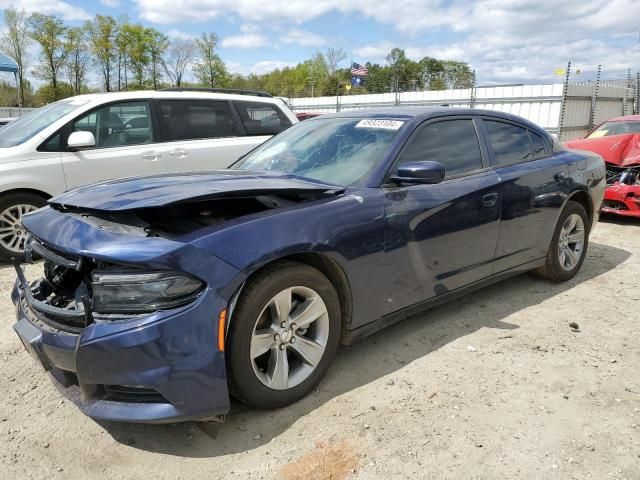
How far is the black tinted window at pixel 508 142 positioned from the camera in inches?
156

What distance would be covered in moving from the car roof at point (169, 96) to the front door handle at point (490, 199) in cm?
430

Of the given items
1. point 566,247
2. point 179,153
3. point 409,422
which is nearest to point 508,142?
point 566,247

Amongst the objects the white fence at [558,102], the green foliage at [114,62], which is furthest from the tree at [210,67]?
the white fence at [558,102]

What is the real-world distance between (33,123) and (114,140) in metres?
0.95

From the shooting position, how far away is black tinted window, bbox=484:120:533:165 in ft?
13.0

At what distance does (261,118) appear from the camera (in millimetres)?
7102

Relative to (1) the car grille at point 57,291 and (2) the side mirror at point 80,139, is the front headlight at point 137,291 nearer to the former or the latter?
(1) the car grille at point 57,291

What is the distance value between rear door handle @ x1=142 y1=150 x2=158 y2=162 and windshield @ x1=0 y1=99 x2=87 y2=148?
2.92 feet

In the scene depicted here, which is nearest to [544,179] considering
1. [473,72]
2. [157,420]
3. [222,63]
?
[157,420]

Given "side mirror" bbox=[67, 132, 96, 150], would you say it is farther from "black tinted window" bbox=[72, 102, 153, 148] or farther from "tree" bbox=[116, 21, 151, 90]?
"tree" bbox=[116, 21, 151, 90]

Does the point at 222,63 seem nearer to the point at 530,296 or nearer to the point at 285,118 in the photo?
the point at 285,118

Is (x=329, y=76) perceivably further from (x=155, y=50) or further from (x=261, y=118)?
(x=261, y=118)

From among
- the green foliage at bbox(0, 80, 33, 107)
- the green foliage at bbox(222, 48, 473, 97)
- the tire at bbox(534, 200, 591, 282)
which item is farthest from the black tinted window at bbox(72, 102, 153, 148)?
the green foliage at bbox(0, 80, 33, 107)

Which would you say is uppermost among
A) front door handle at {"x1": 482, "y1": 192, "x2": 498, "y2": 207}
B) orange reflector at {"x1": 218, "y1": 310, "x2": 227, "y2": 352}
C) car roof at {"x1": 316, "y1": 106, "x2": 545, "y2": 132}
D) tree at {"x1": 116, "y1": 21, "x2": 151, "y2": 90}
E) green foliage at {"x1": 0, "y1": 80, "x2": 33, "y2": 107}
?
tree at {"x1": 116, "y1": 21, "x2": 151, "y2": 90}
